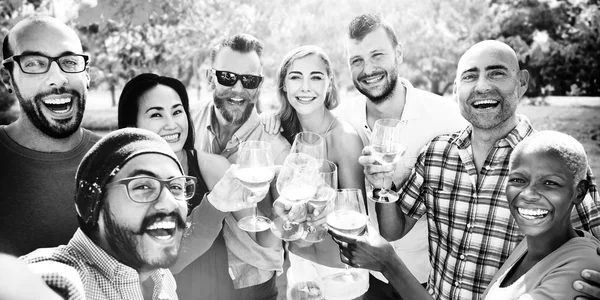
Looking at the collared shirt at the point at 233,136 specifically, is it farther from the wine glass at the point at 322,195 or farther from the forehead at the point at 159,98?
the wine glass at the point at 322,195

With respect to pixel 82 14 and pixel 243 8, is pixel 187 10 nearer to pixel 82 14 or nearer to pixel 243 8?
pixel 243 8

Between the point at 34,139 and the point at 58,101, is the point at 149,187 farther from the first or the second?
the point at 34,139

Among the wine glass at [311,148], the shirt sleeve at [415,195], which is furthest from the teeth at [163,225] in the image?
the shirt sleeve at [415,195]

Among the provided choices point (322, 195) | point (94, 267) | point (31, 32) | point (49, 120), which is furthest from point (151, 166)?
point (31, 32)

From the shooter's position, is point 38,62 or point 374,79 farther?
point 374,79

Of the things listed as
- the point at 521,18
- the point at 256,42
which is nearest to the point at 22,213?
the point at 256,42

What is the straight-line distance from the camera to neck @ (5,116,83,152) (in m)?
2.87

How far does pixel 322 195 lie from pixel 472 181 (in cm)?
115

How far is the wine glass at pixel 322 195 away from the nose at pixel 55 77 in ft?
5.58

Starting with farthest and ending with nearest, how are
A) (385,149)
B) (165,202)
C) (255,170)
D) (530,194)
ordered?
(385,149), (255,170), (530,194), (165,202)

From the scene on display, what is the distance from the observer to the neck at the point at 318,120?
13.1 ft

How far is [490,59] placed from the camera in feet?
10.6

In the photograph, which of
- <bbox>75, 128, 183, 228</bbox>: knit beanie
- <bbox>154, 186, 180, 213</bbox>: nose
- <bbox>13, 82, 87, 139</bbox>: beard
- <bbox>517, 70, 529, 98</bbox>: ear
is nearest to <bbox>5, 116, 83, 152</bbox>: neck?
<bbox>13, 82, 87, 139</bbox>: beard

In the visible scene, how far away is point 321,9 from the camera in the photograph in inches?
365
